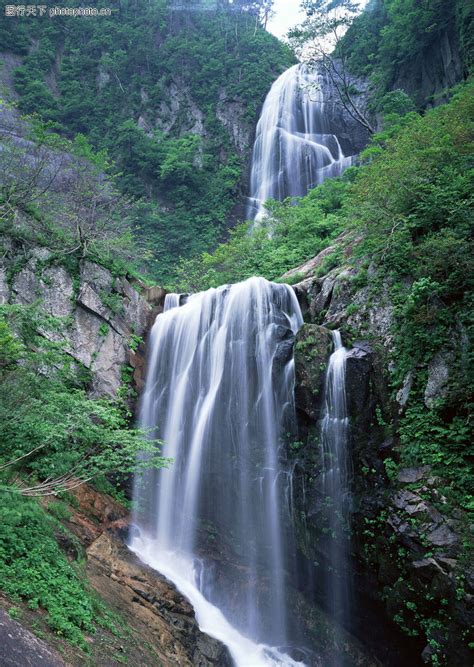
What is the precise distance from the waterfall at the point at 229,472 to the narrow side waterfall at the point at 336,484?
100 cm

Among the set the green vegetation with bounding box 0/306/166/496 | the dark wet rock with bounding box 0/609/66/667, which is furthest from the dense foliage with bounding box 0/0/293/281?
the dark wet rock with bounding box 0/609/66/667

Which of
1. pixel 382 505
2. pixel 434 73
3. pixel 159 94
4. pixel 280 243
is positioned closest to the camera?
pixel 382 505

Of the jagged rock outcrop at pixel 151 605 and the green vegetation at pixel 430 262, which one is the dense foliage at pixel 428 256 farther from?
the jagged rock outcrop at pixel 151 605

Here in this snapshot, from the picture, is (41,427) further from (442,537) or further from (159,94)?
(159,94)

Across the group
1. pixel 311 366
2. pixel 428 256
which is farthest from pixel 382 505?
pixel 428 256

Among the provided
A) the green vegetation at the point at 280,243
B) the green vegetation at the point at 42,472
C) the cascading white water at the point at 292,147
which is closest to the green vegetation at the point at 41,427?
the green vegetation at the point at 42,472

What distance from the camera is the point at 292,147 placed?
87.8 feet

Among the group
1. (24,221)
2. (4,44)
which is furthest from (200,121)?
(24,221)

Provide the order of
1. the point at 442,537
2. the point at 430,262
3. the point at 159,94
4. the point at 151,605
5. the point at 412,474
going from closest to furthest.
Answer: the point at 442,537 < the point at 151,605 < the point at 412,474 < the point at 430,262 < the point at 159,94

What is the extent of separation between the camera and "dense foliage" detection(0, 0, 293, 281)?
2795 centimetres

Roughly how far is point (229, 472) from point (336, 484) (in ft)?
9.29

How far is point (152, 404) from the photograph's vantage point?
12797 millimetres

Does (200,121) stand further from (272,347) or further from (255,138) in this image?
(272,347)

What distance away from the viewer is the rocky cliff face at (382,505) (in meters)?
7.27
